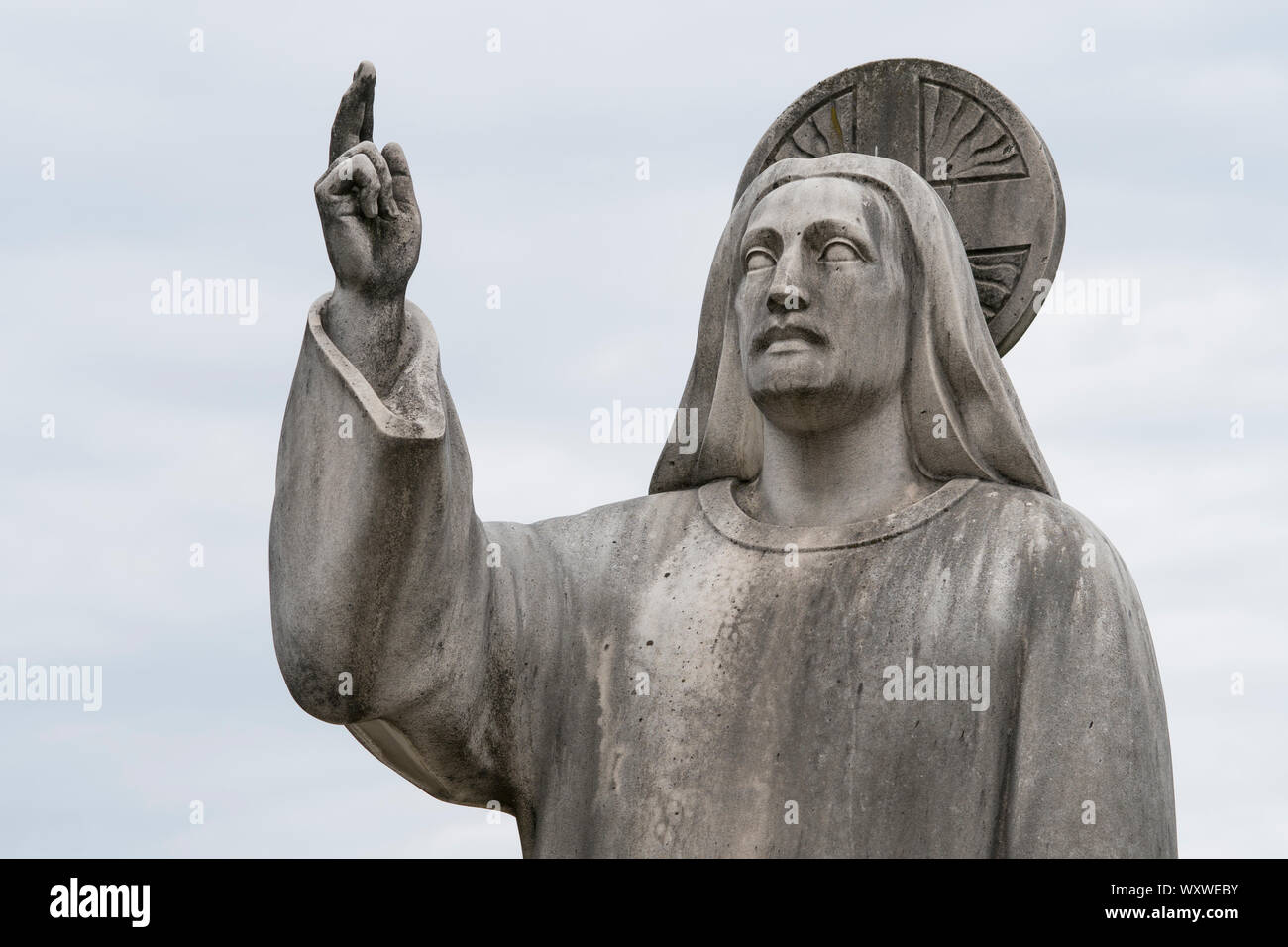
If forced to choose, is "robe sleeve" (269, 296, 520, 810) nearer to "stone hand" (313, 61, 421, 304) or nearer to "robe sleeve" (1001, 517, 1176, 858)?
"stone hand" (313, 61, 421, 304)

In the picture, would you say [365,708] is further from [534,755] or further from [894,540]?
[894,540]

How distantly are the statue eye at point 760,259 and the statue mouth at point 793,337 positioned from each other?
0.32 m

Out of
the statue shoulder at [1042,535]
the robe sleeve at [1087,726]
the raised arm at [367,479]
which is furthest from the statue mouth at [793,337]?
the raised arm at [367,479]

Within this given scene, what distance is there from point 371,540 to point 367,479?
0.21 meters

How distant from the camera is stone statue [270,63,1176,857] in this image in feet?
35.8

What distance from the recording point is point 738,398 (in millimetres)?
12086

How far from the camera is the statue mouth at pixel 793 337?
455 inches

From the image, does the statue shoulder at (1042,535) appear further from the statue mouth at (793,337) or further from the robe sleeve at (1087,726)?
the statue mouth at (793,337)

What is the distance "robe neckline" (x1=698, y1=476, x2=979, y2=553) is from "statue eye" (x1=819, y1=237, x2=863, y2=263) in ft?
2.96

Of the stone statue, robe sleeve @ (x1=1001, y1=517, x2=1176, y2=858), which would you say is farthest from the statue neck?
robe sleeve @ (x1=1001, y1=517, x2=1176, y2=858)

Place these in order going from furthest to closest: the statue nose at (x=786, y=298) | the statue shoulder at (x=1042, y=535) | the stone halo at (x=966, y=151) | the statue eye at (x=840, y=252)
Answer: the stone halo at (x=966, y=151) < the statue eye at (x=840, y=252) < the statue nose at (x=786, y=298) < the statue shoulder at (x=1042, y=535)

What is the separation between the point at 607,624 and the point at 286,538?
1.42m
